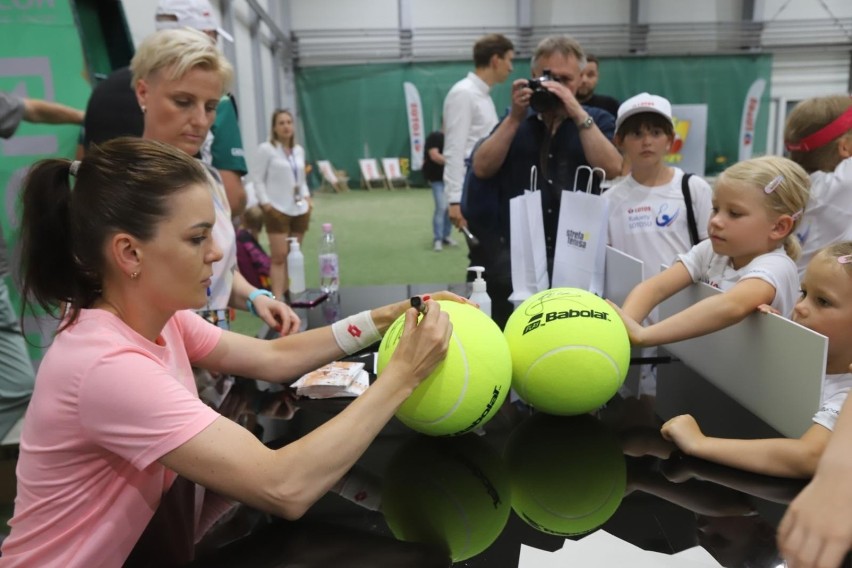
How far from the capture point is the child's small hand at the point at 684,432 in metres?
1.06

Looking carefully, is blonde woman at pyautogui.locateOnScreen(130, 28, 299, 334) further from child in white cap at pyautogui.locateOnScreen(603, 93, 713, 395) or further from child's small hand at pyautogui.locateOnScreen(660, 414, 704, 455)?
child in white cap at pyautogui.locateOnScreen(603, 93, 713, 395)

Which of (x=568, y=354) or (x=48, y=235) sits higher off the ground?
(x=48, y=235)

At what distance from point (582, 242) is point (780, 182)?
0.55m

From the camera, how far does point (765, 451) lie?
3.28 ft

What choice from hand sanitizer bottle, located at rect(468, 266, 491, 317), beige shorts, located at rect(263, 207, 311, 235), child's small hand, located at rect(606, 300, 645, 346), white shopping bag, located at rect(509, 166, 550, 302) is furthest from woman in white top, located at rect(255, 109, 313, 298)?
child's small hand, located at rect(606, 300, 645, 346)

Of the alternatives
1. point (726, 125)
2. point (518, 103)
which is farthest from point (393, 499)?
point (726, 125)

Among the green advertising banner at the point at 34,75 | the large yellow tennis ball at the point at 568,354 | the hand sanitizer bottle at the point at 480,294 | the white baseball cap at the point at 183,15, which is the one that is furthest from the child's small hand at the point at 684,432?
the green advertising banner at the point at 34,75

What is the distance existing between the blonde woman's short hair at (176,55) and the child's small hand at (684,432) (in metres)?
1.40

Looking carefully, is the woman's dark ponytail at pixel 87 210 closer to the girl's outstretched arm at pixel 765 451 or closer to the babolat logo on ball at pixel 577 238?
the girl's outstretched arm at pixel 765 451

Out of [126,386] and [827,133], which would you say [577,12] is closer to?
[827,133]

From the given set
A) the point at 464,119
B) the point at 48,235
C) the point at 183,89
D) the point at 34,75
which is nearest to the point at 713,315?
the point at 48,235

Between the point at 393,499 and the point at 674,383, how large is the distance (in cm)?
Result: 77

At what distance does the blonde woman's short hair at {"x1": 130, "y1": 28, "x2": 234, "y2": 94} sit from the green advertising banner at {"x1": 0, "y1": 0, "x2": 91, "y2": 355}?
59.7 inches

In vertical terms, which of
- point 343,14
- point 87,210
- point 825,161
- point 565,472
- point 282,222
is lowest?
point 282,222
